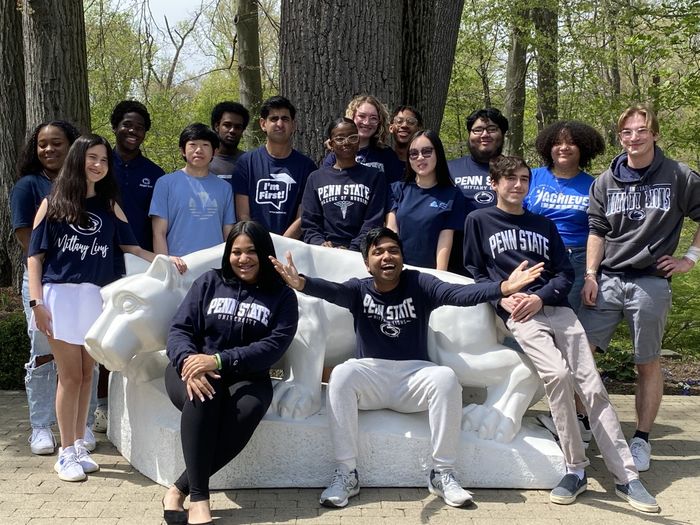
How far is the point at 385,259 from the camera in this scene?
4.20m

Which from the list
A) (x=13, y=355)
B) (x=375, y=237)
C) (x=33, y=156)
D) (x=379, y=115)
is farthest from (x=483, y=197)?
(x=13, y=355)

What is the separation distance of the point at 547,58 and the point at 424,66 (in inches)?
296

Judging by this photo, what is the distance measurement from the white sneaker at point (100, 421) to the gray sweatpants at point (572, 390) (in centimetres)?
298

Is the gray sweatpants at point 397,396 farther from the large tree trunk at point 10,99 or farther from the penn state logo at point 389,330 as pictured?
the large tree trunk at point 10,99

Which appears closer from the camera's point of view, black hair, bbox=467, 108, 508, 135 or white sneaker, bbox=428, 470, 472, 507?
white sneaker, bbox=428, 470, 472, 507

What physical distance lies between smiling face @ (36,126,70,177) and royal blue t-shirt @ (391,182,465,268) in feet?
6.91

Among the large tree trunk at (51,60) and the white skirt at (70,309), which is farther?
the large tree trunk at (51,60)

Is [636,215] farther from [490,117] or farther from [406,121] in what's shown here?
[406,121]

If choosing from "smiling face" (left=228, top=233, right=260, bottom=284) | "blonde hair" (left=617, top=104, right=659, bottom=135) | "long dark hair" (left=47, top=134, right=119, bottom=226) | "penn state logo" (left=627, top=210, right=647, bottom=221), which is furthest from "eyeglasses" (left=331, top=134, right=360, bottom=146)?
"penn state logo" (left=627, top=210, right=647, bottom=221)

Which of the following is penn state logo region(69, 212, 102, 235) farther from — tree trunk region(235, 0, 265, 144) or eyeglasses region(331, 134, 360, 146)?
tree trunk region(235, 0, 265, 144)

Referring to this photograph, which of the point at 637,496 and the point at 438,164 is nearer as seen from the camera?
the point at 637,496

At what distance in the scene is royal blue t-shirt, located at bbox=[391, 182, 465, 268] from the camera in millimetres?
4914

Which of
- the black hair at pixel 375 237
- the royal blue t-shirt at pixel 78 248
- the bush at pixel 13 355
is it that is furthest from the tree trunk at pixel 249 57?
the black hair at pixel 375 237

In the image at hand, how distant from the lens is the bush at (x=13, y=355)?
22.1ft
